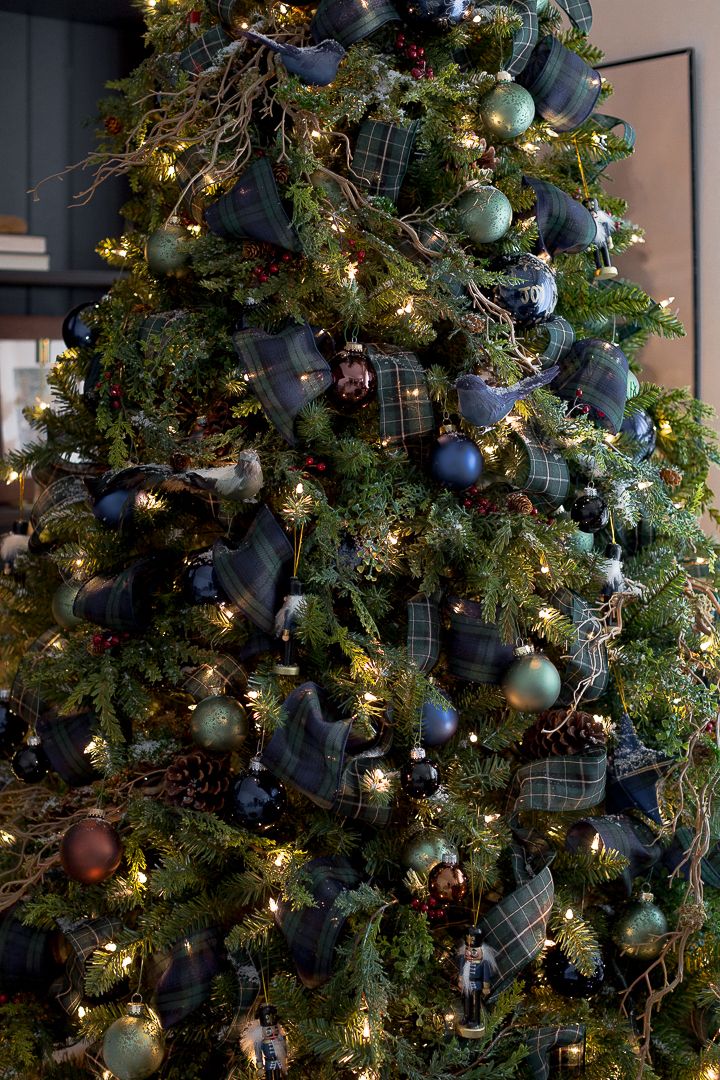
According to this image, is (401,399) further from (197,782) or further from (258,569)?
(197,782)

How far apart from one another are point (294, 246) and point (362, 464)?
0.78 ft

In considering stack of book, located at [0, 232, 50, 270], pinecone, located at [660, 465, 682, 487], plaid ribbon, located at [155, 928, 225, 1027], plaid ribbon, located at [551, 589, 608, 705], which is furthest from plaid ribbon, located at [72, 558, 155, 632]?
stack of book, located at [0, 232, 50, 270]

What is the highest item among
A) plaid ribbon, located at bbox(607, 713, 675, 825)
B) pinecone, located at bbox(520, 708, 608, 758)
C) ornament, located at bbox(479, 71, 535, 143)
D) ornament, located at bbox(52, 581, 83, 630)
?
ornament, located at bbox(479, 71, 535, 143)

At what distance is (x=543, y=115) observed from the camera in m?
1.20

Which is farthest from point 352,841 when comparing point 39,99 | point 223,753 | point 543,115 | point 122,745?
point 39,99

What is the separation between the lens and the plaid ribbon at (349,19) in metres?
1.04

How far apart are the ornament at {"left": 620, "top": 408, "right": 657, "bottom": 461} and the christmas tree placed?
0.34ft

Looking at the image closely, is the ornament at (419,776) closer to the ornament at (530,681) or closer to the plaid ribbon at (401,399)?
the ornament at (530,681)

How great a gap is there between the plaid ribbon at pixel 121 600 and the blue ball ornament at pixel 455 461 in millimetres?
329

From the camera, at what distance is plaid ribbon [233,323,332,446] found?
102 cm

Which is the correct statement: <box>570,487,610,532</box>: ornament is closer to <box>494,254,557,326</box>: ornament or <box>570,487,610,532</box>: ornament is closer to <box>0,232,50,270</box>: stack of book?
<box>494,254,557,326</box>: ornament

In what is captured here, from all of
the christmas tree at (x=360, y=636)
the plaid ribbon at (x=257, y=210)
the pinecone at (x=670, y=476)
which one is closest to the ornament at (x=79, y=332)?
the christmas tree at (x=360, y=636)

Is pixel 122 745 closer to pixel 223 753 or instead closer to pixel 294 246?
pixel 223 753

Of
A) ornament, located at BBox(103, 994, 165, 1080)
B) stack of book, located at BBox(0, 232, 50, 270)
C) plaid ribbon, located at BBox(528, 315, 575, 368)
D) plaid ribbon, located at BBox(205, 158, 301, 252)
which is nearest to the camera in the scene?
ornament, located at BBox(103, 994, 165, 1080)
